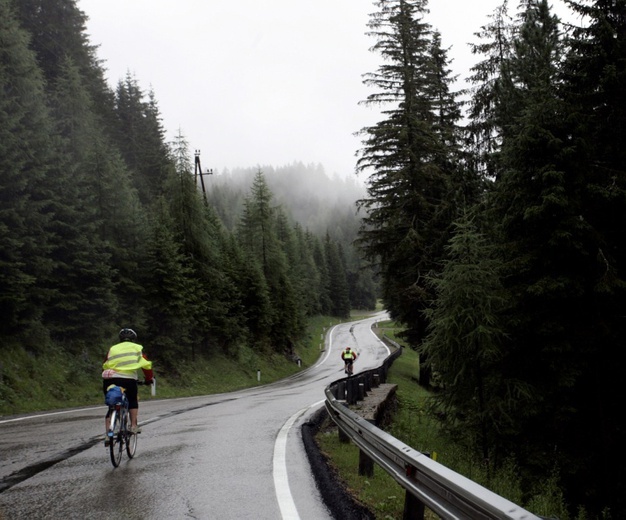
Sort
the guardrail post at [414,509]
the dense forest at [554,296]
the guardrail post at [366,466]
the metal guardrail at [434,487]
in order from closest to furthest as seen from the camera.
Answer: the metal guardrail at [434,487] < the guardrail post at [414,509] < the guardrail post at [366,466] < the dense forest at [554,296]

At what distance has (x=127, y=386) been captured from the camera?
7.88 m

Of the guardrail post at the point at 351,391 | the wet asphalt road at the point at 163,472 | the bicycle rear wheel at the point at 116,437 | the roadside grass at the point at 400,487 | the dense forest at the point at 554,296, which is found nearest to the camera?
the wet asphalt road at the point at 163,472

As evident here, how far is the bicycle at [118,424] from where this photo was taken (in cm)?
729

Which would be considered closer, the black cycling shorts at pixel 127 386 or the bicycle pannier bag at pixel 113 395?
the bicycle pannier bag at pixel 113 395

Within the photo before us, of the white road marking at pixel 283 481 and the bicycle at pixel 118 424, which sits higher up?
the bicycle at pixel 118 424

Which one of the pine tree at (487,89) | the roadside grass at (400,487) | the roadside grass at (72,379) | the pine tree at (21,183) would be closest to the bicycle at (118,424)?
the roadside grass at (400,487)

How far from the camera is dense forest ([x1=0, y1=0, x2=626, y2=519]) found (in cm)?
1252

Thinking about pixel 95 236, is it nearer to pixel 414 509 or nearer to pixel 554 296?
pixel 554 296

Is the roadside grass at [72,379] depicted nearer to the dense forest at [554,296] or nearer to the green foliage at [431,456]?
the green foliage at [431,456]

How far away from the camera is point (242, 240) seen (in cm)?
6038

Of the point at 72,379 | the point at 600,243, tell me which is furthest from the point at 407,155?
the point at 72,379

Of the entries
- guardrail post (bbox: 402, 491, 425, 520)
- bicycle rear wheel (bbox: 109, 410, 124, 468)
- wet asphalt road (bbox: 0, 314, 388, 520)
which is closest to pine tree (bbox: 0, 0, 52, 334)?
wet asphalt road (bbox: 0, 314, 388, 520)

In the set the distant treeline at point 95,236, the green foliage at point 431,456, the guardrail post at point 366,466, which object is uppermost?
the distant treeline at point 95,236

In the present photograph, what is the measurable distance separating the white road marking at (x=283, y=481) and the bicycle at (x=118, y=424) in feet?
7.45
